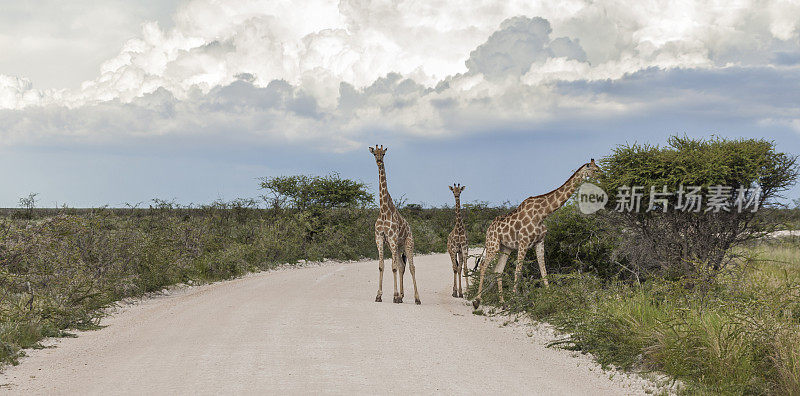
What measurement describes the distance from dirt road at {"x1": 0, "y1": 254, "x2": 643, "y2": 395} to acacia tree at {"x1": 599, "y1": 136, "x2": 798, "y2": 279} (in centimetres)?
403

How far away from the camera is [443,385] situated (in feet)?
23.4

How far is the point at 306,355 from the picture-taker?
27.7 ft

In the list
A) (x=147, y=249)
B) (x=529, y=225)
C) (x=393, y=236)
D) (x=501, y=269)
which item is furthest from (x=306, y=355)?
(x=147, y=249)

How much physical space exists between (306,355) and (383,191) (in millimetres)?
6835

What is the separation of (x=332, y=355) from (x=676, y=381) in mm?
4394

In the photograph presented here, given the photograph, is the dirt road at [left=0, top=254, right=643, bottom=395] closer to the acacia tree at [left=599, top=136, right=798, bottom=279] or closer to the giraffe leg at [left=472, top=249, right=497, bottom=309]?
the giraffe leg at [left=472, top=249, right=497, bottom=309]

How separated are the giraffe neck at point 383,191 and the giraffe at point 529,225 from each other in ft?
8.24

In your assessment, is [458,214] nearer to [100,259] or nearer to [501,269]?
[501,269]

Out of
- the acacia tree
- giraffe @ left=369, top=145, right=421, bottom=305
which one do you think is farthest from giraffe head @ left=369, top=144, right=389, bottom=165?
the acacia tree

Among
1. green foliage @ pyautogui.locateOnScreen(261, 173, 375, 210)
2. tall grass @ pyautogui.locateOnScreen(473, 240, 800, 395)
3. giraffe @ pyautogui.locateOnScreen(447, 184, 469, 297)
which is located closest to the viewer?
tall grass @ pyautogui.locateOnScreen(473, 240, 800, 395)

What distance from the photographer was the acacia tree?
41.2 ft

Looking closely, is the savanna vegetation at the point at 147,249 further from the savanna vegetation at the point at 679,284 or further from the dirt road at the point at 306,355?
the savanna vegetation at the point at 679,284

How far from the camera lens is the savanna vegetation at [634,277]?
293 inches

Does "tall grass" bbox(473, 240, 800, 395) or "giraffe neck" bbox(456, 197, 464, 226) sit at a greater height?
"giraffe neck" bbox(456, 197, 464, 226)
